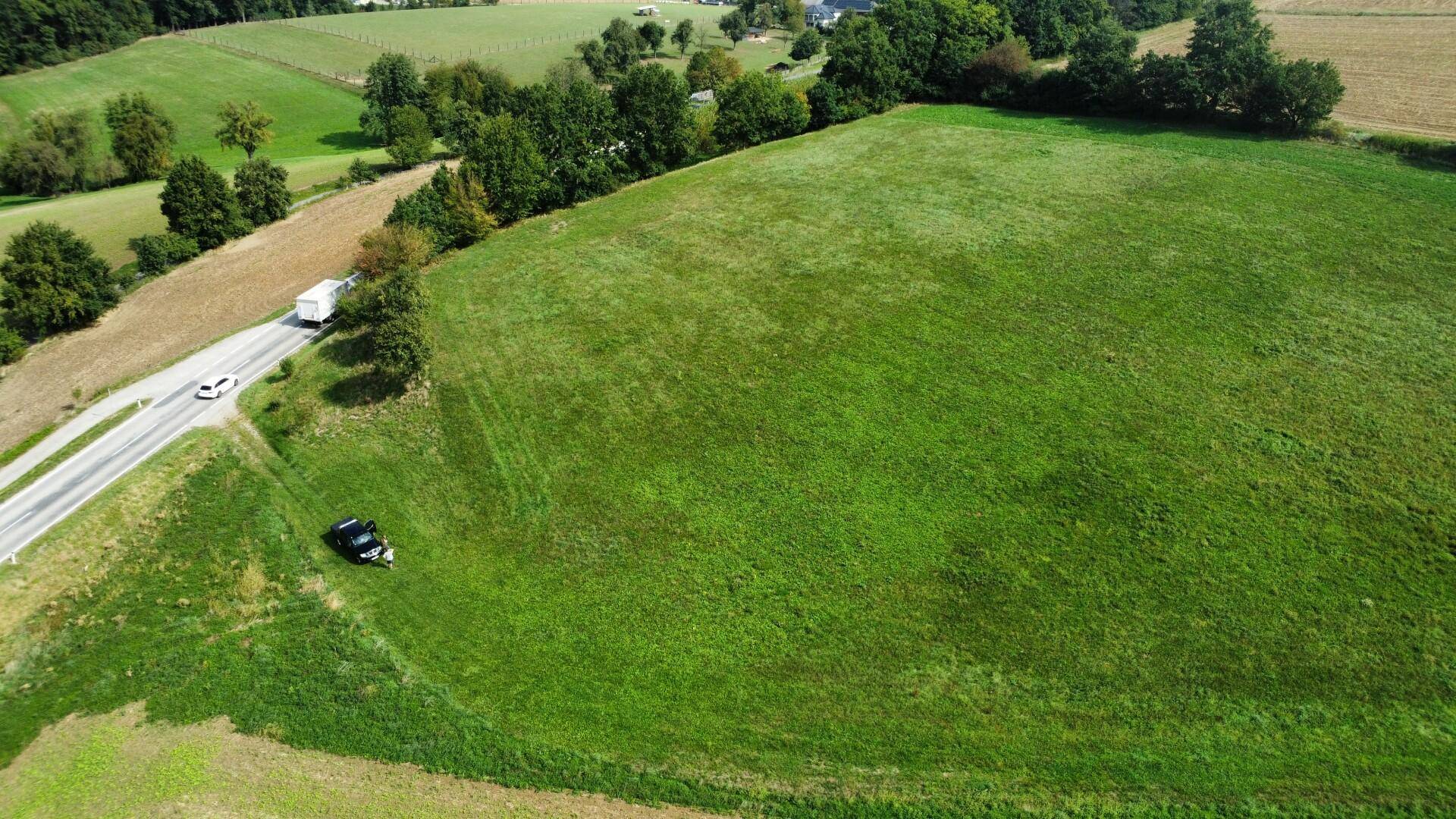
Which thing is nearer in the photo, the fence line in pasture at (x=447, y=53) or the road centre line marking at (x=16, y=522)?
the road centre line marking at (x=16, y=522)

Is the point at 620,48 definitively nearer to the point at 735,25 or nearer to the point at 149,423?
the point at 735,25

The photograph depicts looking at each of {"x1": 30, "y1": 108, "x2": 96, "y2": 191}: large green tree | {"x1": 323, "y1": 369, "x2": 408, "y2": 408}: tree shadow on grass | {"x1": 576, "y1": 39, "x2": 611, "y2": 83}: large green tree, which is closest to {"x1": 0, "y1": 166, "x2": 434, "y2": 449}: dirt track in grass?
{"x1": 323, "y1": 369, "x2": 408, "y2": 408}: tree shadow on grass

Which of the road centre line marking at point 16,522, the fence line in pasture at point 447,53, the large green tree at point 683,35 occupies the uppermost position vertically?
the fence line in pasture at point 447,53

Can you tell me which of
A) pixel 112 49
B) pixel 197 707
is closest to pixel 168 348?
pixel 197 707

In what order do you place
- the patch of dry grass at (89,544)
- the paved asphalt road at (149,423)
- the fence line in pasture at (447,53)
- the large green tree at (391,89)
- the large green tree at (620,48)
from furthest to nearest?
the fence line in pasture at (447,53) → the large green tree at (620,48) → the large green tree at (391,89) → the paved asphalt road at (149,423) → the patch of dry grass at (89,544)

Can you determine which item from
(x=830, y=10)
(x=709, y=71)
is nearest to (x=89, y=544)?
(x=709, y=71)

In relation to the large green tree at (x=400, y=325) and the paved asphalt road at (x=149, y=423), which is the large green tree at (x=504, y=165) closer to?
the large green tree at (x=400, y=325)

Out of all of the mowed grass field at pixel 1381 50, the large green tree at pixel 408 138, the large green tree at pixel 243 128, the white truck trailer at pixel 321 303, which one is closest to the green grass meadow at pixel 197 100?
the large green tree at pixel 243 128
